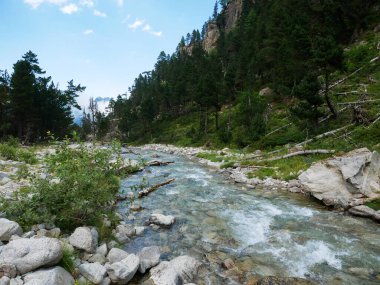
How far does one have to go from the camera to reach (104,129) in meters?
101

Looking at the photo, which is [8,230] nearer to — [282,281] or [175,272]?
[175,272]

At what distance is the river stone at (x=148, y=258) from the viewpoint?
837 centimetres

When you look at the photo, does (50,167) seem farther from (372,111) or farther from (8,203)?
(372,111)

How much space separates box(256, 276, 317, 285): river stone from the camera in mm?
7914

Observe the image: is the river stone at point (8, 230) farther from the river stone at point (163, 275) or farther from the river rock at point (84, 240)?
the river stone at point (163, 275)

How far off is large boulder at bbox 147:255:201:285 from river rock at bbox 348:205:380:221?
8493 mm

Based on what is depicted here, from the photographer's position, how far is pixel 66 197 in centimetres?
1009

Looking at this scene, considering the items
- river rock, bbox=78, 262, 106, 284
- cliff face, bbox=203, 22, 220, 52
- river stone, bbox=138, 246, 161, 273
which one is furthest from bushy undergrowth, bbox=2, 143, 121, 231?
cliff face, bbox=203, 22, 220, 52

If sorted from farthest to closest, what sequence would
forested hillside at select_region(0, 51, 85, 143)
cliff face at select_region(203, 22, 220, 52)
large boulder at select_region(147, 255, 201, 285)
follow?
cliff face at select_region(203, 22, 220, 52) < forested hillside at select_region(0, 51, 85, 143) < large boulder at select_region(147, 255, 201, 285)

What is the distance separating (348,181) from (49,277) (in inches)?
543

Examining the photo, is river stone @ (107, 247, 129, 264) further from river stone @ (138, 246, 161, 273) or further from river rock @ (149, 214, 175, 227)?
river rock @ (149, 214, 175, 227)

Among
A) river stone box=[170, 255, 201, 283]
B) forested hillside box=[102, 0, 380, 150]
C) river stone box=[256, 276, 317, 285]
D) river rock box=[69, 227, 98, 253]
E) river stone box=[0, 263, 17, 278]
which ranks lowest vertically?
river stone box=[256, 276, 317, 285]

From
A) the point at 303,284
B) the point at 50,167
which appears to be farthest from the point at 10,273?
the point at 303,284

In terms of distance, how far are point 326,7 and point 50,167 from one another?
53192mm
